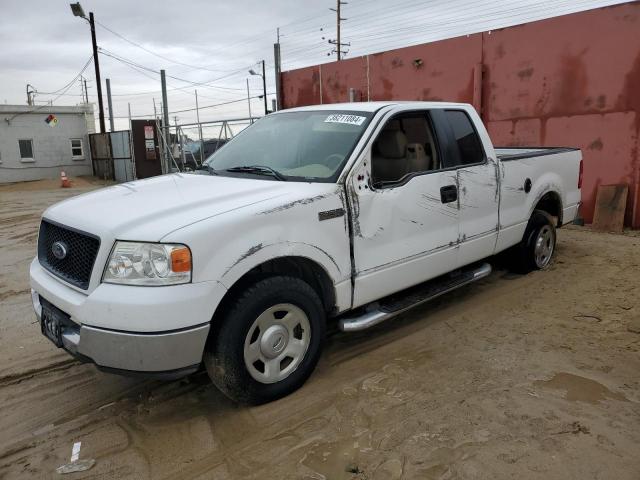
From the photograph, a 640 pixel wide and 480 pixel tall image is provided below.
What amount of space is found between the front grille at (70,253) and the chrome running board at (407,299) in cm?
164

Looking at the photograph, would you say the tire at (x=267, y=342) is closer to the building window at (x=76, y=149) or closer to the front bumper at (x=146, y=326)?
the front bumper at (x=146, y=326)

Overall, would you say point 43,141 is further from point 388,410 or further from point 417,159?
point 388,410

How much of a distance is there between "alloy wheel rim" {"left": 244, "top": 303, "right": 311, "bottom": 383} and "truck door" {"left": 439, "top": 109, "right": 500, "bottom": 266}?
6.01 feet

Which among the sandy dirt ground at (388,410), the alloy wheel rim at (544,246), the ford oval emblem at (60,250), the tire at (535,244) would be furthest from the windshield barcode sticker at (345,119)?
the alloy wheel rim at (544,246)

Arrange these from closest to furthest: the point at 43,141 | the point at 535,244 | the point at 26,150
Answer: the point at 535,244, the point at 26,150, the point at 43,141

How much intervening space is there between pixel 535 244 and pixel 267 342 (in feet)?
12.3

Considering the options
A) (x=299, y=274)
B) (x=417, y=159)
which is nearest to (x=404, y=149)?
(x=417, y=159)

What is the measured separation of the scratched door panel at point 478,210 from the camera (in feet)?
14.3

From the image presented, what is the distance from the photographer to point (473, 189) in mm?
4438

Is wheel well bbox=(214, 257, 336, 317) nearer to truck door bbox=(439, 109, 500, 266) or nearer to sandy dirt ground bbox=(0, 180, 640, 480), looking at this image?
sandy dirt ground bbox=(0, 180, 640, 480)

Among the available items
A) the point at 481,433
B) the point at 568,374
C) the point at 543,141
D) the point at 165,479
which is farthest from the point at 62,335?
the point at 543,141

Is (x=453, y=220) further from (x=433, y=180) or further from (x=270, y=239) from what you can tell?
(x=270, y=239)

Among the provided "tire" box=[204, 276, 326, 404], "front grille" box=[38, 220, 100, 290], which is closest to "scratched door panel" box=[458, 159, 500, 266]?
"tire" box=[204, 276, 326, 404]

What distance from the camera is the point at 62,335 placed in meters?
2.88
